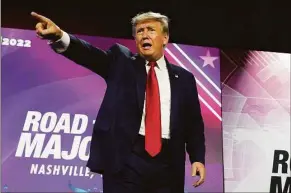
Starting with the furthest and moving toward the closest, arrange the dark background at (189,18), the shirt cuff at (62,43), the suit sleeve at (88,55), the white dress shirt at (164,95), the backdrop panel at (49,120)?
the dark background at (189,18), the backdrop panel at (49,120), the white dress shirt at (164,95), the suit sleeve at (88,55), the shirt cuff at (62,43)

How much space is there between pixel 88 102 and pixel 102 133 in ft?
2.13

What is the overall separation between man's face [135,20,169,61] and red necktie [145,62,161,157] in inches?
3.0

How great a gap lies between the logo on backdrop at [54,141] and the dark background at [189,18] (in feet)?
2.31

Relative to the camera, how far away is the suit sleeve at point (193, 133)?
3.31 meters

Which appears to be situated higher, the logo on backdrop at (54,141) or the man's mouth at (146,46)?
the man's mouth at (146,46)

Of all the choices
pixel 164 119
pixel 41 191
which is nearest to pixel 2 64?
pixel 41 191

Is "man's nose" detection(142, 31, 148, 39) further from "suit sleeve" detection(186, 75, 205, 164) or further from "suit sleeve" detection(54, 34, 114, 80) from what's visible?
"suit sleeve" detection(186, 75, 205, 164)

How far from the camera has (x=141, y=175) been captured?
308 cm

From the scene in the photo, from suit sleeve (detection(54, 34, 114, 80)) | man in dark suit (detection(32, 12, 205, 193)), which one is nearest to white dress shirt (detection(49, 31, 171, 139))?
man in dark suit (detection(32, 12, 205, 193))

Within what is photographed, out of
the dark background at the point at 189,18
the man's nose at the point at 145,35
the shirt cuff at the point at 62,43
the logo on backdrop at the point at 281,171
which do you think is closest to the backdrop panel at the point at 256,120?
the logo on backdrop at the point at 281,171

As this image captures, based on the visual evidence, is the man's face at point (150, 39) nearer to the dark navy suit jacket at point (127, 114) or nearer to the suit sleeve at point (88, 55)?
the dark navy suit jacket at point (127, 114)

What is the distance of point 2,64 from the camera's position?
3705 millimetres

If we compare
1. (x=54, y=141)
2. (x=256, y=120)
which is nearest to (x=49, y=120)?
(x=54, y=141)

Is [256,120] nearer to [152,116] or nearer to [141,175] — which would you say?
[152,116]
